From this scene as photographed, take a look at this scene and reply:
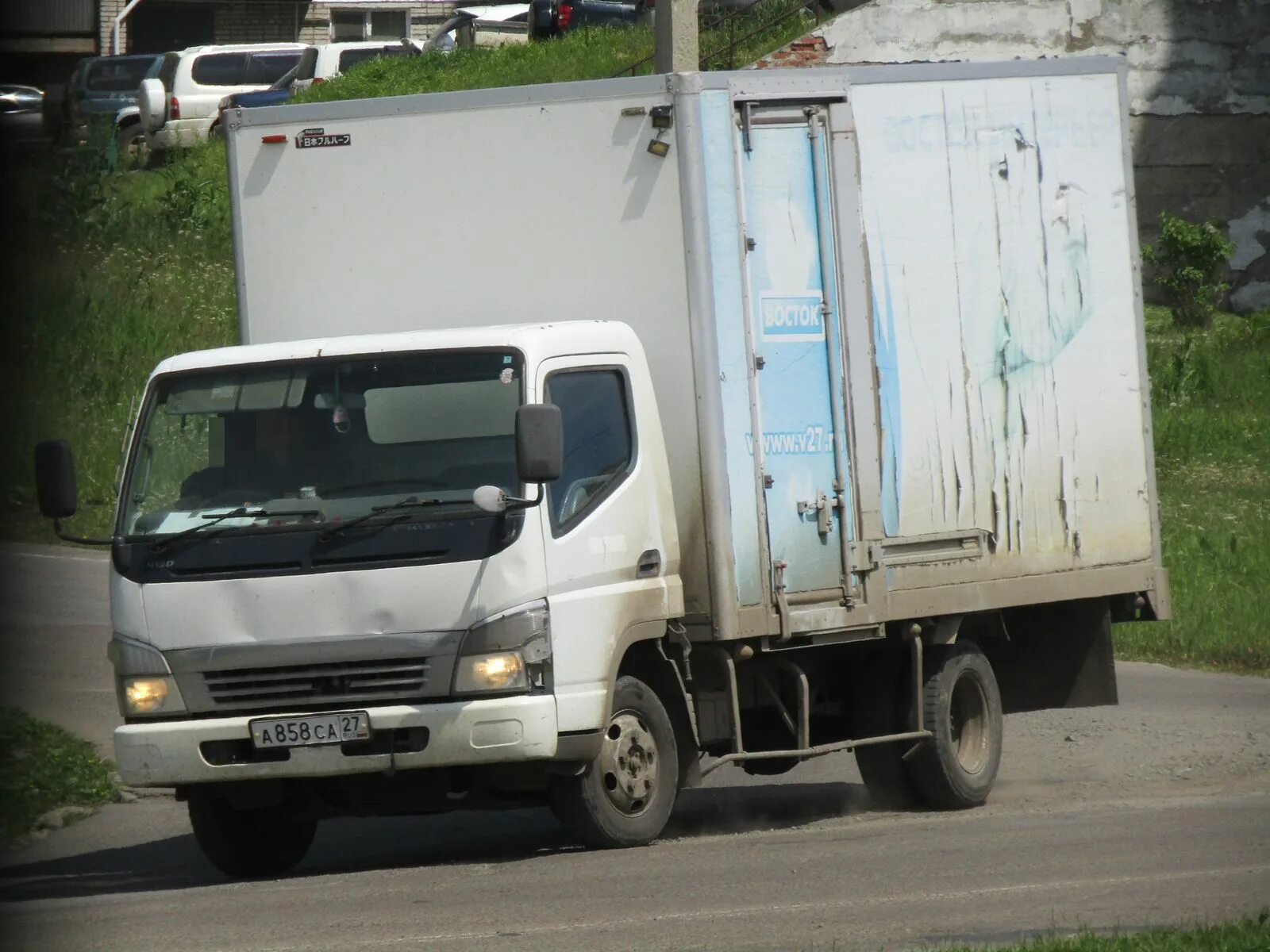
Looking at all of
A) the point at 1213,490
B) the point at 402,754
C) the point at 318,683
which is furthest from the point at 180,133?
the point at 402,754

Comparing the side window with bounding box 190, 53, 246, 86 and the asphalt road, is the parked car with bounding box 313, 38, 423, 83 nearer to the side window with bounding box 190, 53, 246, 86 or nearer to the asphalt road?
the side window with bounding box 190, 53, 246, 86

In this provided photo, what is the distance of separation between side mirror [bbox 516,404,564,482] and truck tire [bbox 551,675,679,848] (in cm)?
118

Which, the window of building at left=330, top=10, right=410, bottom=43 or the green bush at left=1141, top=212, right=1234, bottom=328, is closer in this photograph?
the green bush at left=1141, top=212, right=1234, bottom=328

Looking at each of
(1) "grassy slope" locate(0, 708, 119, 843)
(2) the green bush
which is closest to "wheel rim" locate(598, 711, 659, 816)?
(1) "grassy slope" locate(0, 708, 119, 843)

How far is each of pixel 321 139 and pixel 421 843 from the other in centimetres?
343

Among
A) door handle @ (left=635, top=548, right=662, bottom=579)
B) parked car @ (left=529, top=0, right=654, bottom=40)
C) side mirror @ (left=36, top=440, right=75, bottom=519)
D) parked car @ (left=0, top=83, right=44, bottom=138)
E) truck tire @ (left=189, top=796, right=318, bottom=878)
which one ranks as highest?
parked car @ (left=529, top=0, right=654, bottom=40)

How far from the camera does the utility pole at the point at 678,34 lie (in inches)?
661

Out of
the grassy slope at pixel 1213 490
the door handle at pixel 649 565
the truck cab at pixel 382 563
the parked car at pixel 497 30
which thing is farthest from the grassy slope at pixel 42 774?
the parked car at pixel 497 30

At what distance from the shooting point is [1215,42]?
24.8 meters

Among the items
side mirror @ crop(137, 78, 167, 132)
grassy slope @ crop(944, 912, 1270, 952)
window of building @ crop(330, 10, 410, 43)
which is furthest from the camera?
window of building @ crop(330, 10, 410, 43)

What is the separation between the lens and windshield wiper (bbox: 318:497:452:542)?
7910mm

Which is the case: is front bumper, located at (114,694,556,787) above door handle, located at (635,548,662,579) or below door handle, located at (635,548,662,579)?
below

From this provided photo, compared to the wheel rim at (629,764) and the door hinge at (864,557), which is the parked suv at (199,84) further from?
the wheel rim at (629,764)

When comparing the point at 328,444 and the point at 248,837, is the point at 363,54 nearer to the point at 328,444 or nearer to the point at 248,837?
the point at 248,837
